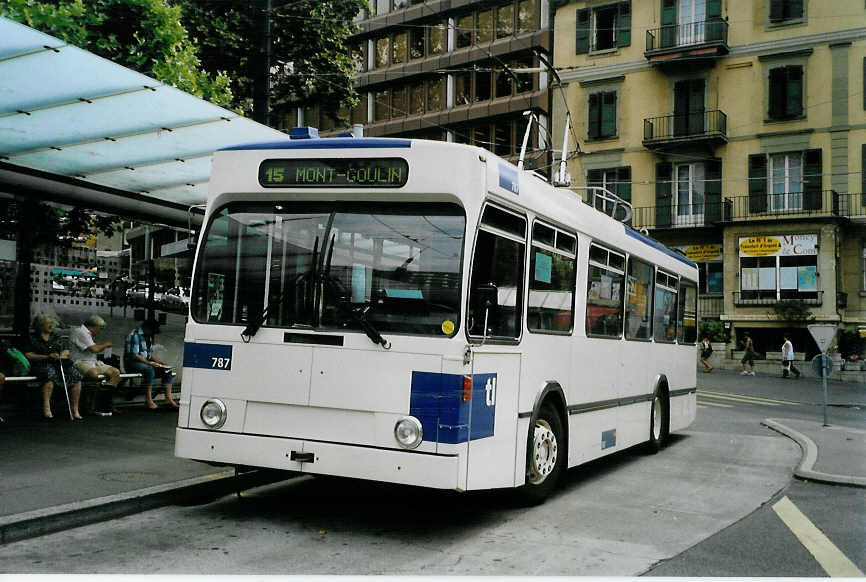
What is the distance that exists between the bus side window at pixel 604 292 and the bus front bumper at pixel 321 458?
3.39 m

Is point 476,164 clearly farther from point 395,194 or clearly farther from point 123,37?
point 123,37

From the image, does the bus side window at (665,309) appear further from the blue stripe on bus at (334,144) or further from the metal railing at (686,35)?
the metal railing at (686,35)

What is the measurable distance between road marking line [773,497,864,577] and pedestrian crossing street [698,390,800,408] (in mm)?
13139

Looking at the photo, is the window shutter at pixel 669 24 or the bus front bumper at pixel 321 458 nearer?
the bus front bumper at pixel 321 458

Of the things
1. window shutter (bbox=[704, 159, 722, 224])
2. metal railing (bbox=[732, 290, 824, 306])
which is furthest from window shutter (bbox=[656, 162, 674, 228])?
metal railing (bbox=[732, 290, 824, 306])

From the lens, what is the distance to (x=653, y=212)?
36.2m

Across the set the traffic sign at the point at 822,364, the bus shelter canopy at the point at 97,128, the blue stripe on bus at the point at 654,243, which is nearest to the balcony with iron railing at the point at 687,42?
the traffic sign at the point at 822,364

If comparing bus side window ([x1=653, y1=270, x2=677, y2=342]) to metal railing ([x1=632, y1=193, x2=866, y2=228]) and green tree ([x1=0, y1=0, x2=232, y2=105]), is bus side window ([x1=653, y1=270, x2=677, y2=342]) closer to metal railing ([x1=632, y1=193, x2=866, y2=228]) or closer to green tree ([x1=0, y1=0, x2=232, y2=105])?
green tree ([x1=0, y1=0, x2=232, y2=105])

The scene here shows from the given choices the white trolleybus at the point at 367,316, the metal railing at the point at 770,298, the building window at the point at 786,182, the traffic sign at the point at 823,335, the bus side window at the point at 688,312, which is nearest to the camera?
the white trolleybus at the point at 367,316

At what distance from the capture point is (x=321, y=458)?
6.47 metres

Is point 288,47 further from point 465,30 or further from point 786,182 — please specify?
point 786,182

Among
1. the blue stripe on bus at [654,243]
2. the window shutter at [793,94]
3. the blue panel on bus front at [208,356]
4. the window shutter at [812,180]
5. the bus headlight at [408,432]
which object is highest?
the window shutter at [793,94]

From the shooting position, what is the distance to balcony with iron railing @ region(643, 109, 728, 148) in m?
34.7

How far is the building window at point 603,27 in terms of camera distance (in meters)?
33.9
